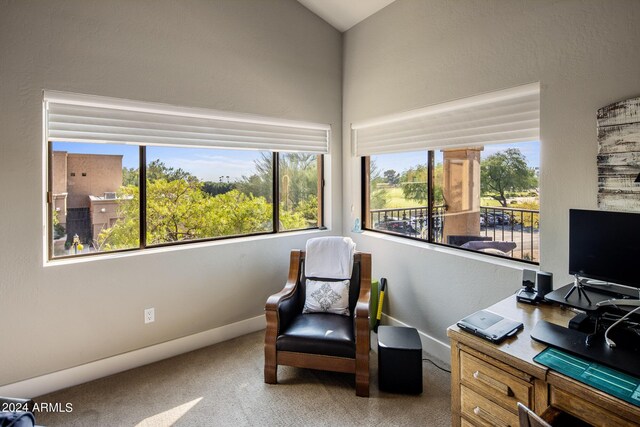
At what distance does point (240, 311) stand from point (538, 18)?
3216 millimetres

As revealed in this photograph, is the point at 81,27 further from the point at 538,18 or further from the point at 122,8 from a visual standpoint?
the point at 538,18

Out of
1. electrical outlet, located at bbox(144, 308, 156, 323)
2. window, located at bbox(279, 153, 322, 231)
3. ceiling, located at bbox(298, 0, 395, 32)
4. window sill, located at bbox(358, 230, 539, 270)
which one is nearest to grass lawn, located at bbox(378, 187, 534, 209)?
window sill, located at bbox(358, 230, 539, 270)

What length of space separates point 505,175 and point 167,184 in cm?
274

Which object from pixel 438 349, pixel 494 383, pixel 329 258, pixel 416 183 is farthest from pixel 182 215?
pixel 494 383

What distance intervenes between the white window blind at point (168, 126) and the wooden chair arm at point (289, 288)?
1.15 m

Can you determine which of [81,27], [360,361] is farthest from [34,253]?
[360,361]

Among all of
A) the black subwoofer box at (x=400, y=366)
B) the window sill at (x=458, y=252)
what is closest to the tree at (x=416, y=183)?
the window sill at (x=458, y=252)

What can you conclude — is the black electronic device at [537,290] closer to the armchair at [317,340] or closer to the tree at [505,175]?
the tree at [505,175]

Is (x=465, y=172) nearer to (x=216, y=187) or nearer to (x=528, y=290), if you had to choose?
(x=528, y=290)

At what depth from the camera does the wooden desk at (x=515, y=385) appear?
112 centimetres

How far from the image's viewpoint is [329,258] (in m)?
2.89

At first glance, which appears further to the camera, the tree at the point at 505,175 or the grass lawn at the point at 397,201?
the grass lawn at the point at 397,201

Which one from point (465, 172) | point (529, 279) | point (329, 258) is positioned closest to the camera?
point (529, 279)

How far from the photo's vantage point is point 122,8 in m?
2.40
